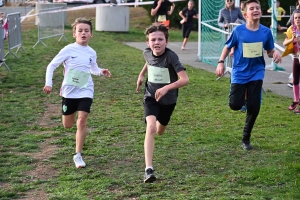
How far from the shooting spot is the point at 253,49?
25.5 ft

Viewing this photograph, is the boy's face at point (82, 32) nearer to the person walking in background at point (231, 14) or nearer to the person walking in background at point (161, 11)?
the person walking in background at point (231, 14)

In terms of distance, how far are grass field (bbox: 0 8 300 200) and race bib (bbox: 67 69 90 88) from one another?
88 centimetres

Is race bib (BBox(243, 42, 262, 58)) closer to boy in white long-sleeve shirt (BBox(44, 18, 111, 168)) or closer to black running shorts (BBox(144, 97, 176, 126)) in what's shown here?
black running shorts (BBox(144, 97, 176, 126))

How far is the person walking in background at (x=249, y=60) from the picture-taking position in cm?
778

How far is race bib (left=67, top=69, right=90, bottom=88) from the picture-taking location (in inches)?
285

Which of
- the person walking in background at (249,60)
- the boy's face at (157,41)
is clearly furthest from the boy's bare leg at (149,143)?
the person walking in background at (249,60)

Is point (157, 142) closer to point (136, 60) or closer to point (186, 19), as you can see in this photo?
point (136, 60)

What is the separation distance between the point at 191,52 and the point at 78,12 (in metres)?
15.3

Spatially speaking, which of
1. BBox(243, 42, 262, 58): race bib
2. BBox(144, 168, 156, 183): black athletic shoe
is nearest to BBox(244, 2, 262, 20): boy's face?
BBox(243, 42, 262, 58): race bib

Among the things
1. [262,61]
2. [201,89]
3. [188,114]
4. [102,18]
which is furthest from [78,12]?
[262,61]

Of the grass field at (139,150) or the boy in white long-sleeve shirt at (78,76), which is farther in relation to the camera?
the boy in white long-sleeve shirt at (78,76)

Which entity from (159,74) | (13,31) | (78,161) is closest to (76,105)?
(78,161)

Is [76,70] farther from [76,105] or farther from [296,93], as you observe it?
[296,93]

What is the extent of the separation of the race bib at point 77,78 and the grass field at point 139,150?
88 cm
